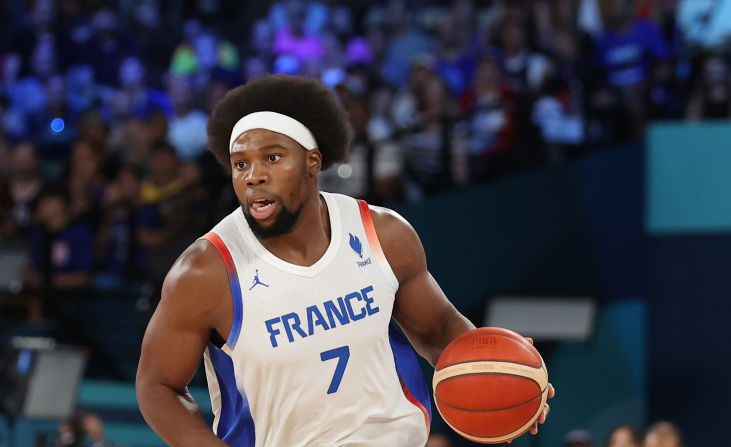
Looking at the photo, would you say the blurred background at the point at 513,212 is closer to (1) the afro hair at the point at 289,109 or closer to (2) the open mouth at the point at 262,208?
(1) the afro hair at the point at 289,109

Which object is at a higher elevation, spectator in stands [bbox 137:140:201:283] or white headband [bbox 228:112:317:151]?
white headband [bbox 228:112:317:151]

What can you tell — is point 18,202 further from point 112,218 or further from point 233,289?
point 233,289

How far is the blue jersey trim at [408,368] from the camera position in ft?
14.6

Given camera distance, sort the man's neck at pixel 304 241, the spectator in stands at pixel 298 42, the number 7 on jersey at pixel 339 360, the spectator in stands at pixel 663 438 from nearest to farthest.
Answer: the number 7 on jersey at pixel 339 360 < the man's neck at pixel 304 241 < the spectator in stands at pixel 663 438 < the spectator in stands at pixel 298 42

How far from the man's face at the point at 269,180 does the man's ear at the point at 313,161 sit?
0.05 m

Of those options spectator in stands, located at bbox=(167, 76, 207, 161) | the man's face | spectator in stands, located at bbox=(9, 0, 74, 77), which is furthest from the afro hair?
spectator in stands, located at bbox=(9, 0, 74, 77)

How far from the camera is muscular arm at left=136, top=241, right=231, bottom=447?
4.11 meters

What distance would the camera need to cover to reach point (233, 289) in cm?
418

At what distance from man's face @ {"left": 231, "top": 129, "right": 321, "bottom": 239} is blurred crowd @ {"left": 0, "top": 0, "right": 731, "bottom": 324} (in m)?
5.82

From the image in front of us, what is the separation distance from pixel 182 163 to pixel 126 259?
0.99 meters

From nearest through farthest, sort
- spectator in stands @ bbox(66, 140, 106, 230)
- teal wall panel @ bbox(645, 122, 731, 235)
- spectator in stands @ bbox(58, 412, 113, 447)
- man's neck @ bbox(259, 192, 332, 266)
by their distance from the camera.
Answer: man's neck @ bbox(259, 192, 332, 266) < spectator in stands @ bbox(58, 412, 113, 447) < teal wall panel @ bbox(645, 122, 731, 235) < spectator in stands @ bbox(66, 140, 106, 230)

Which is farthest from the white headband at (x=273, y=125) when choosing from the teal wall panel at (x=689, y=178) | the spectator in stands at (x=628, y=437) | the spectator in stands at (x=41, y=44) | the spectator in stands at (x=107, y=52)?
the spectator in stands at (x=41, y=44)

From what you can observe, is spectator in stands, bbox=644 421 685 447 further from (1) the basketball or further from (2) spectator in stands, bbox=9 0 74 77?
(2) spectator in stands, bbox=9 0 74 77

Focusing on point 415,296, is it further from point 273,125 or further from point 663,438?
point 663,438
